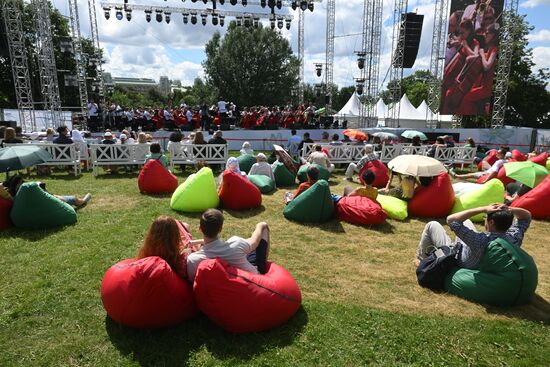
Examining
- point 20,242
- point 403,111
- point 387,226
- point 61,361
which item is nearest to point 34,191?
point 20,242

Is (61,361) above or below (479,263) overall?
below

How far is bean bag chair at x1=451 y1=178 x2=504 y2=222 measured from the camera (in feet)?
24.7

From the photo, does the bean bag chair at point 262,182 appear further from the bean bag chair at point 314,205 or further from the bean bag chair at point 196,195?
the bean bag chair at point 314,205

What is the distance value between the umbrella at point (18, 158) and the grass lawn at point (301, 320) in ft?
4.94

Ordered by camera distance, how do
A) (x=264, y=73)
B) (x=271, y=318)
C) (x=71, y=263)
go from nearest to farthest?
(x=271, y=318) < (x=71, y=263) < (x=264, y=73)

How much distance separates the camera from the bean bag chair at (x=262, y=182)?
943 centimetres

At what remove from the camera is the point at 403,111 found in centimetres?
3166

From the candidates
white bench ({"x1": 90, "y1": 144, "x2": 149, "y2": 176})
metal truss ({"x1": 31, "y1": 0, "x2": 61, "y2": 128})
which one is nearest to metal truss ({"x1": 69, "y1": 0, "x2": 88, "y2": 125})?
metal truss ({"x1": 31, "y1": 0, "x2": 61, "y2": 128})

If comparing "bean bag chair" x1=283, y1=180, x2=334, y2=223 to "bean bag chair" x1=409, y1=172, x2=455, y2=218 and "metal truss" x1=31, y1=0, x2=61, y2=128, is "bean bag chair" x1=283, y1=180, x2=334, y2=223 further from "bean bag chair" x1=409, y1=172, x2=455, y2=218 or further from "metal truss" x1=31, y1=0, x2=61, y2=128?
"metal truss" x1=31, y1=0, x2=61, y2=128

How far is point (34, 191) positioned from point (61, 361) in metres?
3.75

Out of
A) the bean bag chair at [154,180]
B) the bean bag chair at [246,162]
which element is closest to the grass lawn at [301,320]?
the bean bag chair at [154,180]

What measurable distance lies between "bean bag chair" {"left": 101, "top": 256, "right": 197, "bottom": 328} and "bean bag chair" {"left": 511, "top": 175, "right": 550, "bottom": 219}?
741 cm

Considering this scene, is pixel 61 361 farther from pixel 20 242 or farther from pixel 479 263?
pixel 479 263

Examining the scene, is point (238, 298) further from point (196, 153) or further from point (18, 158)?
point (196, 153)
